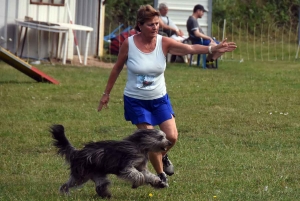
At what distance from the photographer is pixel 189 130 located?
35.1ft

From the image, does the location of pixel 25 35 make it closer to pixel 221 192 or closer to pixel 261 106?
pixel 261 106

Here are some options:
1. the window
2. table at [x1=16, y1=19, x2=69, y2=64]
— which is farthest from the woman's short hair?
the window

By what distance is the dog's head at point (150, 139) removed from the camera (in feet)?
21.4

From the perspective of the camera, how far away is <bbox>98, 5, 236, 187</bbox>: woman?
698 cm

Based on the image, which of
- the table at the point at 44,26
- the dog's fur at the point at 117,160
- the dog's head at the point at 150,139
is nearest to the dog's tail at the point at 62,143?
the dog's fur at the point at 117,160

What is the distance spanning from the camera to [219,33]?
26906 millimetres

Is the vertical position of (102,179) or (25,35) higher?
(25,35)

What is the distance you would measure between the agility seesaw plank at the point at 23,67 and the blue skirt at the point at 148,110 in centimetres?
777

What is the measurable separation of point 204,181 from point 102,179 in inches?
51.3

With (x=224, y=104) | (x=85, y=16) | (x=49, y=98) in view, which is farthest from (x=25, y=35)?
(x=224, y=104)

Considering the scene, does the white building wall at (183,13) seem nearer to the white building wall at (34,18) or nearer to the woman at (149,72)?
the white building wall at (34,18)

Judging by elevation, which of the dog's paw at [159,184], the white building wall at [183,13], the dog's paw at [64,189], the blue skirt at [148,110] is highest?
the white building wall at [183,13]

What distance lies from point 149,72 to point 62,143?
1.06 metres

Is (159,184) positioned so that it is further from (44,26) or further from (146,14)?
(44,26)
